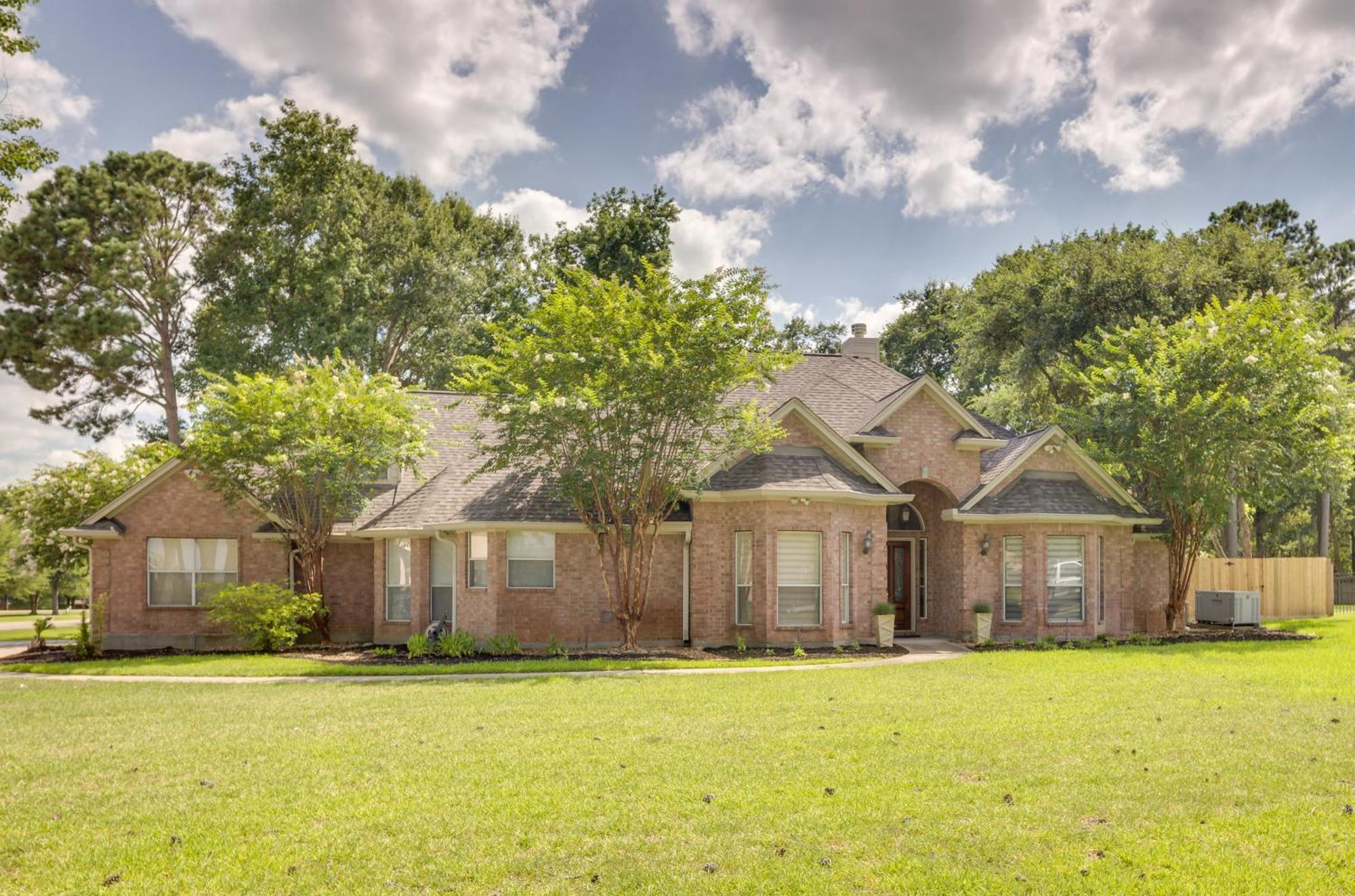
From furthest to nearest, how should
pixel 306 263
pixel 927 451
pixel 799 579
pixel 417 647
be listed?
pixel 306 263 → pixel 927 451 → pixel 799 579 → pixel 417 647

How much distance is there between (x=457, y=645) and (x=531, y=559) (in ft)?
8.18

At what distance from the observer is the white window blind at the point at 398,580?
24.0m

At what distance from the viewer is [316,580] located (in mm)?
24016

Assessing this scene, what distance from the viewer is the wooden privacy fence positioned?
34938mm

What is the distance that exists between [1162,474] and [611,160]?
15.5 m

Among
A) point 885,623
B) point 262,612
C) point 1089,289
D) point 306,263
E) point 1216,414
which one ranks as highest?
point 306,263

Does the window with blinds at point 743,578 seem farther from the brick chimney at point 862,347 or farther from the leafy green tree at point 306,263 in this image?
the leafy green tree at point 306,263

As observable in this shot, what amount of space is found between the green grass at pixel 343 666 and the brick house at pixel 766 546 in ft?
7.29

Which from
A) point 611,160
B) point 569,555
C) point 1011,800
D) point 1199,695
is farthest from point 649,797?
point 611,160

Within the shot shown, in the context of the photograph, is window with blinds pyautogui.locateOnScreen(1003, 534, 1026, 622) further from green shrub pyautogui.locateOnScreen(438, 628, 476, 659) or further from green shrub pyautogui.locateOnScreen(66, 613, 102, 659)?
green shrub pyautogui.locateOnScreen(66, 613, 102, 659)

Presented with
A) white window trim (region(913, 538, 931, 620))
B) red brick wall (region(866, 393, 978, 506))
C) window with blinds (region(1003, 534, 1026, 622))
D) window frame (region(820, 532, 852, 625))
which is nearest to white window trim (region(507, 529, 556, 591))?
window frame (region(820, 532, 852, 625))

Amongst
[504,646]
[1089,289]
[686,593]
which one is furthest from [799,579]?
[1089,289]

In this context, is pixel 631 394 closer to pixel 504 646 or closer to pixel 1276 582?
pixel 504 646

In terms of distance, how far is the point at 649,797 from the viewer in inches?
317
